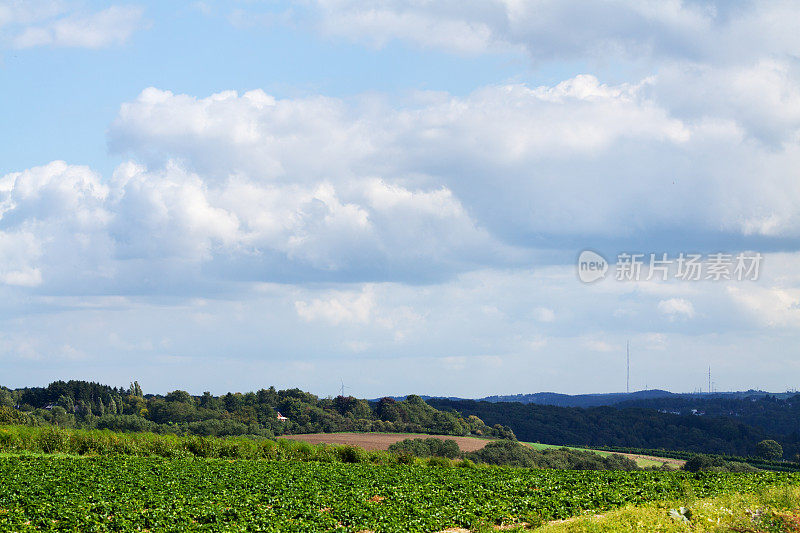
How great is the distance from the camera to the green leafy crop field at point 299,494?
29.9 meters

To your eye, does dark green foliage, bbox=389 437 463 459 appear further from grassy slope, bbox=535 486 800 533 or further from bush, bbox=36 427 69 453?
grassy slope, bbox=535 486 800 533

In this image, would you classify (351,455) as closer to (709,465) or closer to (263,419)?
(709,465)

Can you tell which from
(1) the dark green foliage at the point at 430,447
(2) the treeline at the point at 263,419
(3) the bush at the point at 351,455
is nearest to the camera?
(3) the bush at the point at 351,455

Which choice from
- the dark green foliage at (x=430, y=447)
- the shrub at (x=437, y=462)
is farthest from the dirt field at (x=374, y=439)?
the shrub at (x=437, y=462)

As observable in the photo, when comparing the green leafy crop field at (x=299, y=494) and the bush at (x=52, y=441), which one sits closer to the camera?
the green leafy crop field at (x=299, y=494)

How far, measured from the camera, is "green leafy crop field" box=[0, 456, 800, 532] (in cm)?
2991

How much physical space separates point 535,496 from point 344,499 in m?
10.3

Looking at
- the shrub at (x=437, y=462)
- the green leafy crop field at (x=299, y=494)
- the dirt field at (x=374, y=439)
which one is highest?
the green leafy crop field at (x=299, y=494)

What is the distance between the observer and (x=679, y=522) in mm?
29203

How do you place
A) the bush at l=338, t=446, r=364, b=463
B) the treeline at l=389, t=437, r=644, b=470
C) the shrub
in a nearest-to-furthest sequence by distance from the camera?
1. the shrub
2. the bush at l=338, t=446, r=364, b=463
3. the treeline at l=389, t=437, r=644, b=470

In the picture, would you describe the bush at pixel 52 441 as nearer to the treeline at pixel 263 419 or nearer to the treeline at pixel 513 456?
the treeline at pixel 513 456

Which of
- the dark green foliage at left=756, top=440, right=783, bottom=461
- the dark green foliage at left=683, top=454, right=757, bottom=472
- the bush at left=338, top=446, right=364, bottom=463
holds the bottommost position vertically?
the dark green foliage at left=756, top=440, right=783, bottom=461

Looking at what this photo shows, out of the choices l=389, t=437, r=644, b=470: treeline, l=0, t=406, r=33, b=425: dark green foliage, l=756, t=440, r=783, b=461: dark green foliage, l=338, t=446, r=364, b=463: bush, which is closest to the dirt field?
l=389, t=437, r=644, b=470: treeline

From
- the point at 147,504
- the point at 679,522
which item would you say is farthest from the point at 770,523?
the point at 147,504
